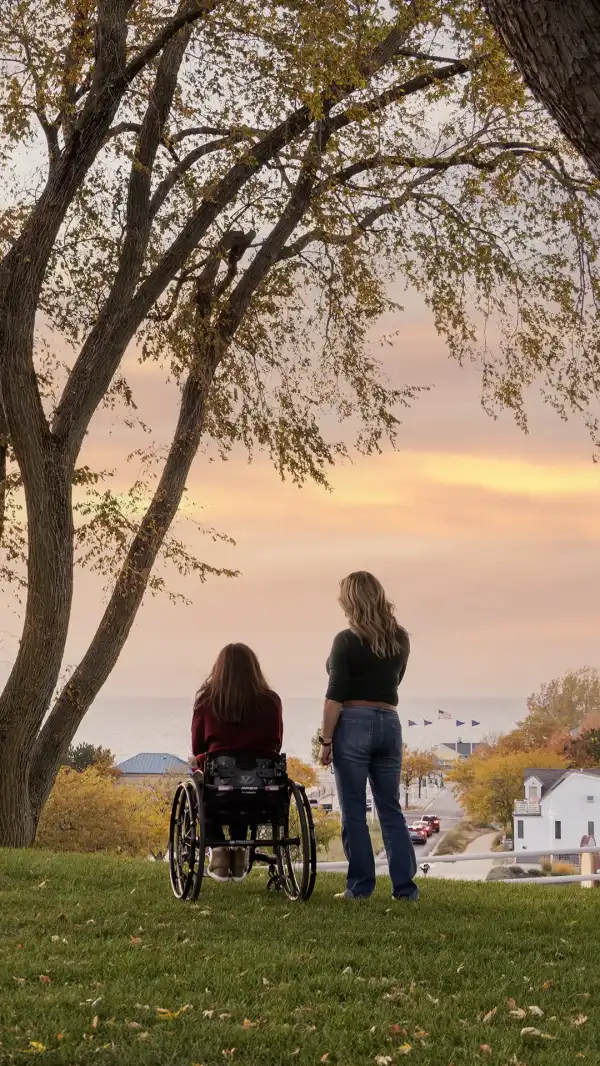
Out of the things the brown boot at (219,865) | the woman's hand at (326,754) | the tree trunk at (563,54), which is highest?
the tree trunk at (563,54)

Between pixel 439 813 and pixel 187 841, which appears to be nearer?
pixel 187 841

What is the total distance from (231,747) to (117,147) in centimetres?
828

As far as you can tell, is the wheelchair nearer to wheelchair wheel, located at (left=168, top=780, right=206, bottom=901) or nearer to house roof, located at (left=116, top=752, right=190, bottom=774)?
wheelchair wheel, located at (left=168, top=780, right=206, bottom=901)

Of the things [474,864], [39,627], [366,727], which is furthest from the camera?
[474,864]

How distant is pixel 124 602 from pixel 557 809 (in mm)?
44131

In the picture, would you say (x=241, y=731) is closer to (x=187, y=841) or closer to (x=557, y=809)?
(x=187, y=841)

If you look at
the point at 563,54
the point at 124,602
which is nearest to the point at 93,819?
the point at 124,602

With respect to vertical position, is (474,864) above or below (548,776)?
below

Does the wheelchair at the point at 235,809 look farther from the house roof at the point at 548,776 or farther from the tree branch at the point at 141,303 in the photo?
the house roof at the point at 548,776

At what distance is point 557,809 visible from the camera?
52688mm

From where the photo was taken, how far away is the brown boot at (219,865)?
6.96 m

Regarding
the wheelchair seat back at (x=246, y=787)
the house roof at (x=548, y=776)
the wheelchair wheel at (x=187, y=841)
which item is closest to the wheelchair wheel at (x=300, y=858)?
the wheelchair seat back at (x=246, y=787)

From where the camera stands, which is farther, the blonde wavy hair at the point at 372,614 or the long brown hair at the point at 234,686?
the long brown hair at the point at 234,686

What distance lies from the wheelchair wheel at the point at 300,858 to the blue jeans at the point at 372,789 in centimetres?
28
